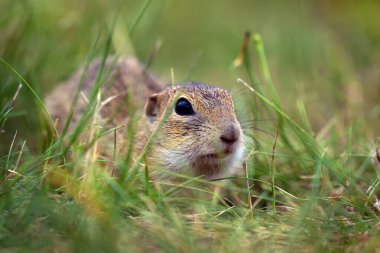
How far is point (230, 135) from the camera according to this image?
3502mm

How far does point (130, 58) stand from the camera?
541cm

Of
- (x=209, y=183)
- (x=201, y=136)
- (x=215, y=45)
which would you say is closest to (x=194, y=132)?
(x=201, y=136)

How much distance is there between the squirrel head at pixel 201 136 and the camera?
11.7 feet

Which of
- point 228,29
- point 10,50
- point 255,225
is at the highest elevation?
point 228,29

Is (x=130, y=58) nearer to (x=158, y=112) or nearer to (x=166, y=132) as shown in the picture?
(x=158, y=112)

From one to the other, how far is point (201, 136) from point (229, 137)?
186 mm

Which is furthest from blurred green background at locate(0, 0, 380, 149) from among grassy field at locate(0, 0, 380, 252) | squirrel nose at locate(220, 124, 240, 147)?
squirrel nose at locate(220, 124, 240, 147)

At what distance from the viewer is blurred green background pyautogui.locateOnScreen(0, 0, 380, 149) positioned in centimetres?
485

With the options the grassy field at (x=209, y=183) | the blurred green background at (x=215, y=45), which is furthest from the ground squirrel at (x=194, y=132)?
the blurred green background at (x=215, y=45)

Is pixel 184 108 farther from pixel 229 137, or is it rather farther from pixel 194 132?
pixel 229 137

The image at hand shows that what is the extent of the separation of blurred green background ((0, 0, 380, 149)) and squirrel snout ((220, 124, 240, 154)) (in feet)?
2.95

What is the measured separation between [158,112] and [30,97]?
119 cm

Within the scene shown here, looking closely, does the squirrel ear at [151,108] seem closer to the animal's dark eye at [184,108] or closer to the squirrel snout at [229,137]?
the animal's dark eye at [184,108]

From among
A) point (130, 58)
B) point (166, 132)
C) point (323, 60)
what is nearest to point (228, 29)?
point (323, 60)
